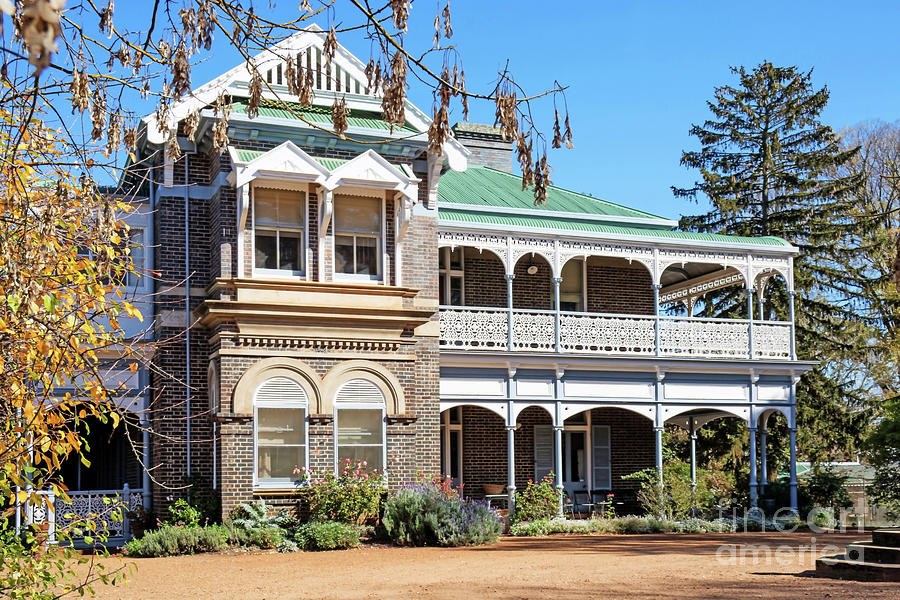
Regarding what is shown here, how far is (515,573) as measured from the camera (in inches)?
528

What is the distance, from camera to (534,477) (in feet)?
83.9

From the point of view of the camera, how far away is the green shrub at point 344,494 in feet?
60.1

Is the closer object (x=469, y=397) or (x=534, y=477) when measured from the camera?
(x=469, y=397)

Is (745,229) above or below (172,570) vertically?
above

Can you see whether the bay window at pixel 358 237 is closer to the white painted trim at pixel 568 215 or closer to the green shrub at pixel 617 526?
the white painted trim at pixel 568 215

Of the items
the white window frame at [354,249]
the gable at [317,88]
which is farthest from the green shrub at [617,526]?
the gable at [317,88]

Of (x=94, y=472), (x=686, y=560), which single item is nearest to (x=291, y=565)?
(x=686, y=560)

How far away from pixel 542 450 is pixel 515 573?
12.4m

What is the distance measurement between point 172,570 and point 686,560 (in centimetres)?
703

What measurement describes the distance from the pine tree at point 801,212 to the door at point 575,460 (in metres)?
10.5

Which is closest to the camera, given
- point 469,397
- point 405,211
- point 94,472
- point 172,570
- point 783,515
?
point 172,570

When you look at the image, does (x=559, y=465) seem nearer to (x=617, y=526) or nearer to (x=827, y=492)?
(x=617, y=526)

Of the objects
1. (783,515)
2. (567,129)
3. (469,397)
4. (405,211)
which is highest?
(405,211)

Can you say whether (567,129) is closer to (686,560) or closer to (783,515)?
(686,560)
